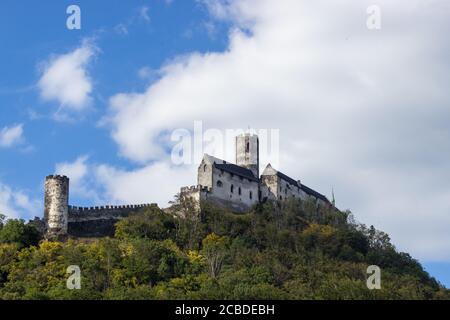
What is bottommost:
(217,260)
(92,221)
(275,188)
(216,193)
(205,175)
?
(217,260)

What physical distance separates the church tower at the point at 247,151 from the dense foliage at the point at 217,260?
18.4 ft

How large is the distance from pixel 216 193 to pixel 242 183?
3408 millimetres

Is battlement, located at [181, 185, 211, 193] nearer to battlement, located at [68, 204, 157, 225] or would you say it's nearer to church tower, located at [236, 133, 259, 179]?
battlement, located at [68, 204, 157, 225]

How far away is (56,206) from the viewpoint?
250 ft

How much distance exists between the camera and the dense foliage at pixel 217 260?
2584 inches

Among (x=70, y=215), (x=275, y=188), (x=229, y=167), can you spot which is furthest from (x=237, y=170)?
(x=70, y=215)

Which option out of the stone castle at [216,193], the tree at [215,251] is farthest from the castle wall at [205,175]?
the tree at [215,251]

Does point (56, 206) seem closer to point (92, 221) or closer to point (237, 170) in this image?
point (92, 221)

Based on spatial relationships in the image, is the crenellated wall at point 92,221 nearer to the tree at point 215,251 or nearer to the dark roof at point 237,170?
the tree at point 215,251

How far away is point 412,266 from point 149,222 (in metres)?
22.9
